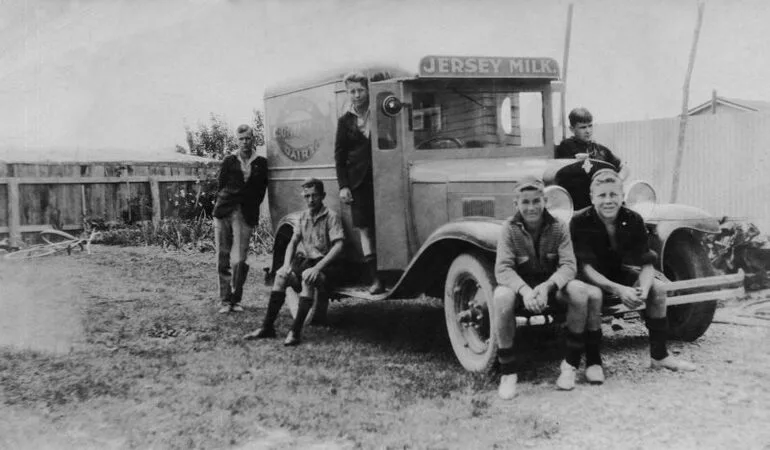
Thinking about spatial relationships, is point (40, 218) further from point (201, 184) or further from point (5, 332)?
point (5, 332)

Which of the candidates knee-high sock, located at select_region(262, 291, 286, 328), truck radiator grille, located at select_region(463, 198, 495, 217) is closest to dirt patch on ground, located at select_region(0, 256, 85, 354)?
knee-high sock, located at select_region(262, 291, 286, 328)

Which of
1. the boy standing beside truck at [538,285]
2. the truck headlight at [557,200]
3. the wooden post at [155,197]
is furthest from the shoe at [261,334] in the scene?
the wooden post at [155,197]

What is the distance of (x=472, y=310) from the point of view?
4680 mm

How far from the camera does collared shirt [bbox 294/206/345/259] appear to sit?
228 inches

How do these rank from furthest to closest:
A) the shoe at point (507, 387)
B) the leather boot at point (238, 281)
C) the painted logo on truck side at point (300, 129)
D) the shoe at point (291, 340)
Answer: the leather boot at point (238, 281), the painted logo on truck side at point (300, 129), the shoe at point (291, 340), the shoe at point (507, 387)

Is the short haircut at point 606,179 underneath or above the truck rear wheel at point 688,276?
above

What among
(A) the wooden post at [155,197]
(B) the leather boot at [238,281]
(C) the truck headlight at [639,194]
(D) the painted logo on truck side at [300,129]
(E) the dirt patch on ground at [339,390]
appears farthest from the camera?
(A) the wooden post at [155,197]

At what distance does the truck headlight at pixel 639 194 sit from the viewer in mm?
5059

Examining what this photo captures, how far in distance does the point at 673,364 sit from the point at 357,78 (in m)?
2.94

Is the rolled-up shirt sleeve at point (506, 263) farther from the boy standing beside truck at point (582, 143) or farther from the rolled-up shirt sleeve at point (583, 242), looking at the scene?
the boy standing beside truck at point (582, 143)

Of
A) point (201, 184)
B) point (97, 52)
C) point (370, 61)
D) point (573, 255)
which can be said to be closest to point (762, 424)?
point (573, 255)

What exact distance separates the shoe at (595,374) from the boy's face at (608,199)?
0.90 m

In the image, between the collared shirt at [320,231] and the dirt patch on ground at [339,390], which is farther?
the collared shirt at [320,231]

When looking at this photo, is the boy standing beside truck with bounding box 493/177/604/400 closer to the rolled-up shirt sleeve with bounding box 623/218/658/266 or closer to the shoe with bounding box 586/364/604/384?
the shoe with bounding box 586/364/604/384
